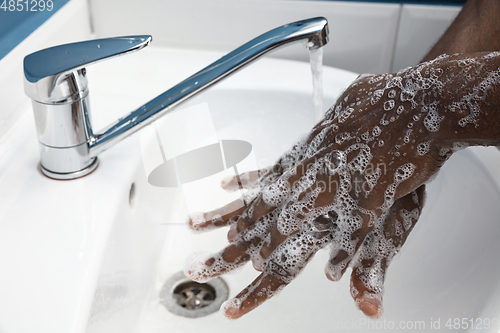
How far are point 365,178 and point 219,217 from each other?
191 millimetres

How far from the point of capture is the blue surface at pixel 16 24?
0.64m

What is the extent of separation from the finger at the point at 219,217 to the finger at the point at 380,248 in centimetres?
15

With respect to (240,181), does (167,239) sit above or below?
below

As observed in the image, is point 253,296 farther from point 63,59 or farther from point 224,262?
point 63,59

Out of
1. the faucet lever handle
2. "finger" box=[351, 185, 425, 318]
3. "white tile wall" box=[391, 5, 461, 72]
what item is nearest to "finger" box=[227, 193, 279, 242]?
"finger" box=[351, 185, 425, 318]

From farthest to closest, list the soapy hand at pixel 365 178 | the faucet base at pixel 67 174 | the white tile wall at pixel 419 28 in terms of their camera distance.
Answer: the white tile wall at pixel 419 28 → the faucet base at pixel 67 174 → the soapy hand at pixel 365 178

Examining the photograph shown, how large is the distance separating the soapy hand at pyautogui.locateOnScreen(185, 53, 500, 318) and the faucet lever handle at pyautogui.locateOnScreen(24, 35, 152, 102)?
211mm

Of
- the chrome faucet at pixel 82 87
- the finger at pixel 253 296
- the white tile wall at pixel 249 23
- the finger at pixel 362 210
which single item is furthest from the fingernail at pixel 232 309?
the white tile wall at pixel 249 23

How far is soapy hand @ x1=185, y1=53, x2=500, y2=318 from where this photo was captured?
1.53 feet

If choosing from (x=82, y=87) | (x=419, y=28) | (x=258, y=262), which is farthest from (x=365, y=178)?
(x=419, y=28)

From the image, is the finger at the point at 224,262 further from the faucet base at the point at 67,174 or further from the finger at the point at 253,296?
the faucet base at the point at 67,174

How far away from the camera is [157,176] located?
0.65m

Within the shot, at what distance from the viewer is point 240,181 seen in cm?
62

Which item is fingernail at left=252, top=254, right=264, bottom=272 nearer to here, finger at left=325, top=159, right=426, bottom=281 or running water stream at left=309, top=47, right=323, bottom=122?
finger at left=325, top=159, right=426, bottom=281
